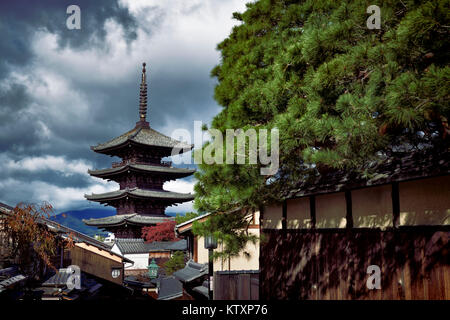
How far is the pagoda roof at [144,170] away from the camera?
4062 centimetres

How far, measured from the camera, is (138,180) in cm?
4225

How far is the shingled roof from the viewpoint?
228 inches

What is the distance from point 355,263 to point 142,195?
3481 centimetres

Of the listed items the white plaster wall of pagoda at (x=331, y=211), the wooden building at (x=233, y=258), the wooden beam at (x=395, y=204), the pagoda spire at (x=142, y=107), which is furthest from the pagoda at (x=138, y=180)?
the wooden beam at (x=395, y=204)

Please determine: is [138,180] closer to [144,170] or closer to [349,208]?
[144,170]

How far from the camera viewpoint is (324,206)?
8.27 metres

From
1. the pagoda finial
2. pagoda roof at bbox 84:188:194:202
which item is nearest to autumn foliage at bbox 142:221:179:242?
pagoda roof at bbox 84:188:194:202

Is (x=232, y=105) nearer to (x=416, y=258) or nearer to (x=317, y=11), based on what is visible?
(x=317, y=11)

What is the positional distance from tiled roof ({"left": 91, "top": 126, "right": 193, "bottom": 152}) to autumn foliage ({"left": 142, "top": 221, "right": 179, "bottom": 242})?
883 cm

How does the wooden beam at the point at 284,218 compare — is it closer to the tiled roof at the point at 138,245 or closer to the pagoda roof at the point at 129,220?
the tiled roof at the point at 138,245

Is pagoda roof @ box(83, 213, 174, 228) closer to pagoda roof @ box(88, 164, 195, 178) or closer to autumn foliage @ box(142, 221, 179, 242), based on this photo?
autumn foliage @ box(142, 221, 179, 242)

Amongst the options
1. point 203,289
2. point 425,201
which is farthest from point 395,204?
point 203,289

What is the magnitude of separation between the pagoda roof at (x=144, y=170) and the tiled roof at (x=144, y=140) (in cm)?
241
